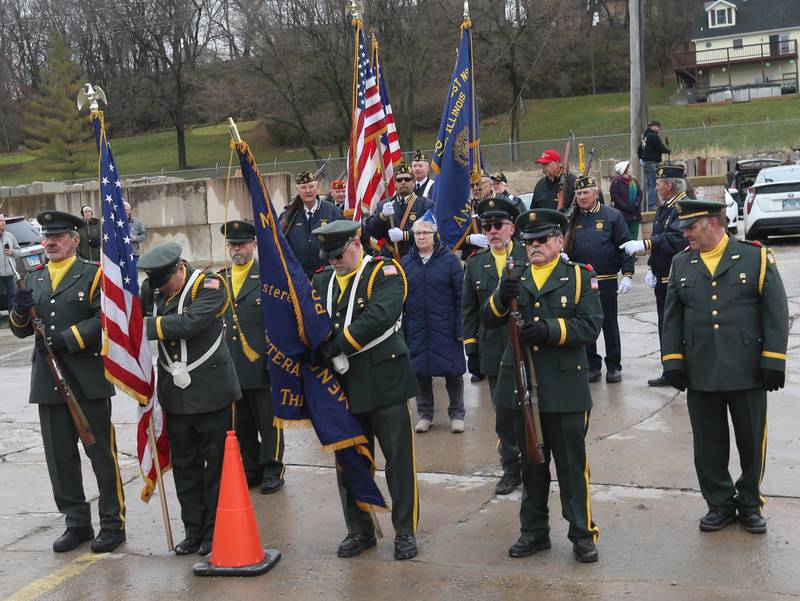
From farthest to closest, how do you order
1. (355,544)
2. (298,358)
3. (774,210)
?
(774,210)
(355,544)
(298,358)

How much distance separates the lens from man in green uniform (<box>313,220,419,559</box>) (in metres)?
6.31

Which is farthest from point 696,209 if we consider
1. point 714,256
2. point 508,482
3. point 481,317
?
point 508,482

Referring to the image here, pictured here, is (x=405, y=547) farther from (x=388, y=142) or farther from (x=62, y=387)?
(x=388, y=142)

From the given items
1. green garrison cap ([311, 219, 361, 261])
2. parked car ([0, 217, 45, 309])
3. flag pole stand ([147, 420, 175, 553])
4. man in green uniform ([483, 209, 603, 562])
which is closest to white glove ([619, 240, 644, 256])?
man in green uniform ([483, 209, 603, 562])

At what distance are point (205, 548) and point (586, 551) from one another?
2301 mm

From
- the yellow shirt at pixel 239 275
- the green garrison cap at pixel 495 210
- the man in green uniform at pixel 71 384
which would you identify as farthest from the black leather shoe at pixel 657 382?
the man in green uniform at pixel 71 384

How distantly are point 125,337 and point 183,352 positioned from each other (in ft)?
1.18

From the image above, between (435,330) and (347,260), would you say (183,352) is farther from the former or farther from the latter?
(435,330)

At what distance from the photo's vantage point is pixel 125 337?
675 centimetres

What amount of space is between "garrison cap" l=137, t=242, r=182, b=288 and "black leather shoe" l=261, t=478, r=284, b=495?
187 cm

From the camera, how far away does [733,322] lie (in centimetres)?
628

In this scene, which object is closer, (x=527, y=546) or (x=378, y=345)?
(x=527, y=546)

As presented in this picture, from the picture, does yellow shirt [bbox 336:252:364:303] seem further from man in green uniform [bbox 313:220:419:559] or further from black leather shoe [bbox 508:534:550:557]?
black leather shoe [bbox 508:534:550:557]

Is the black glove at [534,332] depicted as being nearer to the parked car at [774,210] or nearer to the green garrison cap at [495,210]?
the green garrison cap at [495,210]
